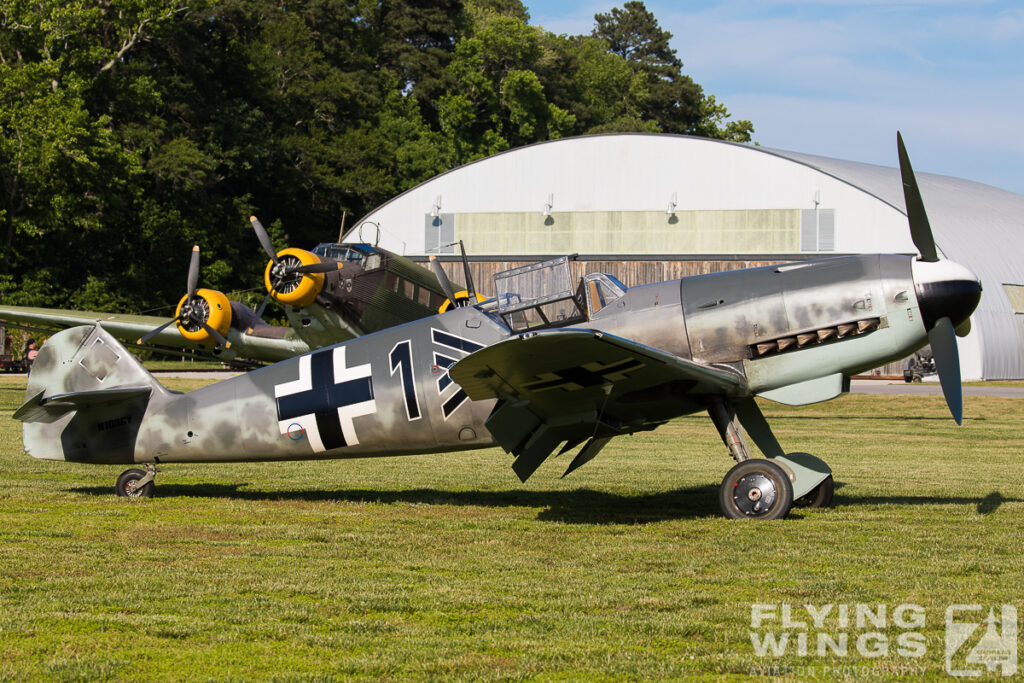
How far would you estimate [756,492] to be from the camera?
8.89m

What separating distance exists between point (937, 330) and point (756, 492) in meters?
1.98

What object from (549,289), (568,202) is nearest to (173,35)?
(568,202)

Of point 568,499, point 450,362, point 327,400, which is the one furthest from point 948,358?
point 327,400

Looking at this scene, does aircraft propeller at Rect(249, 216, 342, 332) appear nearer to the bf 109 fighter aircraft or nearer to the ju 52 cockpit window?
the bf 109 fighter aircraft

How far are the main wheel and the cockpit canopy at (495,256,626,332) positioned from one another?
185 centimetres

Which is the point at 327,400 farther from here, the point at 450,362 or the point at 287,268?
the point at 287,268

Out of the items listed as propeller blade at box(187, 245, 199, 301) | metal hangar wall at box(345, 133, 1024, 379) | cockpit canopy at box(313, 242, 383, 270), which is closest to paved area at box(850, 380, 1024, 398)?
metal hangar wall at box(345, 133, 1024, 379)

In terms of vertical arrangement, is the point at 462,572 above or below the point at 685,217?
below

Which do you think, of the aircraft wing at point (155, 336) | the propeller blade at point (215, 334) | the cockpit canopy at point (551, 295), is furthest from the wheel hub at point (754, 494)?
the propeller blade at point (215, 334)

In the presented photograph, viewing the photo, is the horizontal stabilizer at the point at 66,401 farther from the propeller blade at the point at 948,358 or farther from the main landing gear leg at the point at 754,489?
the propeller blade at the point at 948,358

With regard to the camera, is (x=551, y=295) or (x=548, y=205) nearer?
(x=551, y=295)

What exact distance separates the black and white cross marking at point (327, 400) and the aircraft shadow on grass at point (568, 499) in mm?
921

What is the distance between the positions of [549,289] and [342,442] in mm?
2415

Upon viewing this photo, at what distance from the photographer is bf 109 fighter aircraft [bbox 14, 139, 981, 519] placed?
8750 mm
